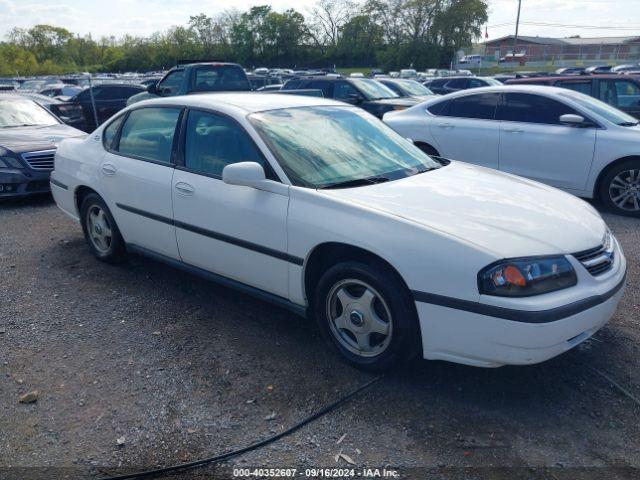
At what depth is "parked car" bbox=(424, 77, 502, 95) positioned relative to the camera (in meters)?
19.2

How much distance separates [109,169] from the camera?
4.73 metres

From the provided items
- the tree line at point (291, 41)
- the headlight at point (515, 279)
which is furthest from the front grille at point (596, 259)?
the tree line at point (291, 41)

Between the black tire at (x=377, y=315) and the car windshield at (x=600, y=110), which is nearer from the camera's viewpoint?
the black tire at (x=377, y=315)

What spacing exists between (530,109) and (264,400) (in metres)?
5.72

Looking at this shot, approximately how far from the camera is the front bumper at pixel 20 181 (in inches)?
292

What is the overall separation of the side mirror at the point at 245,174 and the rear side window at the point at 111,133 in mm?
1929

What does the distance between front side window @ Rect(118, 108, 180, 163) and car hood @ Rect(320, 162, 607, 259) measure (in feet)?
5.39

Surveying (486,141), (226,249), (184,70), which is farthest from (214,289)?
(184,70)

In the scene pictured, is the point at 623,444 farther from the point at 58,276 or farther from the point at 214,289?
the point at 58,276

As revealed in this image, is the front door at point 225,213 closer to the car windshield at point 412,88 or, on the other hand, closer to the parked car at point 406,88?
the parked car at point 406,88

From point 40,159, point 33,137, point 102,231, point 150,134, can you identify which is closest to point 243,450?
point 150,134

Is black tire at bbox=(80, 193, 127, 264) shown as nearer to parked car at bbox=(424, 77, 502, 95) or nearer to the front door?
the front door

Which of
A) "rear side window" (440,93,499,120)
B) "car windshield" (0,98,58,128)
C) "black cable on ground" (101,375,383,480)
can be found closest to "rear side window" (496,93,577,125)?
"rear side window" (440,93,499,120)

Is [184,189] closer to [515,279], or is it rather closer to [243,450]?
[243,450]
